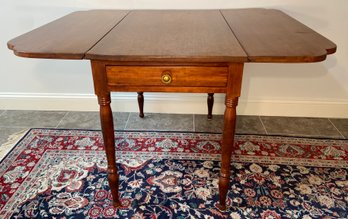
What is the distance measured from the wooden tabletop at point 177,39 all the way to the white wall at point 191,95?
1.25 ft

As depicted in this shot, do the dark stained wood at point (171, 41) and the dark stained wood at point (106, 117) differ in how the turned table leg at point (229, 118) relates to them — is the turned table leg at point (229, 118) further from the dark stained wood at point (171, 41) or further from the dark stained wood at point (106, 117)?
the dark stained wood at point (106, 117)

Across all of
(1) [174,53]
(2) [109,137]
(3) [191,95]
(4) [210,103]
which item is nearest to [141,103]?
(3) [191,95]

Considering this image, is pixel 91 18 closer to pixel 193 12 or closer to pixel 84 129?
pixel 193 12

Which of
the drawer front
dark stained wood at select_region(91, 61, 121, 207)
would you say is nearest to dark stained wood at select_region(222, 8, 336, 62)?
the drawer front

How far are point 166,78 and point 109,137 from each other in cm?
40

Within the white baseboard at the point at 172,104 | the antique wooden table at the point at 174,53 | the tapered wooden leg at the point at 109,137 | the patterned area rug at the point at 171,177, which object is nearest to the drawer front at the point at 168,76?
the antique wooden table at the point at 174,53

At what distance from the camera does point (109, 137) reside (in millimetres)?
1238

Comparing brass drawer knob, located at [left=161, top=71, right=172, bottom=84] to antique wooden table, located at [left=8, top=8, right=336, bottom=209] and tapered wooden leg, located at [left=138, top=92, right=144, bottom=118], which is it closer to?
antique wooden table, located at [left=8, top=8, right=336, bottom=209]

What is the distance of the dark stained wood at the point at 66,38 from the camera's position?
1.03 meters

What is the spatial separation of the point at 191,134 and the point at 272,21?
3.07 ft

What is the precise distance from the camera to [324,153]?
179 cm

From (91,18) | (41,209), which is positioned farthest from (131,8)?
(41,209)

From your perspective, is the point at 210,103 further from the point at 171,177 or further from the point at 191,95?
the point at 171,177

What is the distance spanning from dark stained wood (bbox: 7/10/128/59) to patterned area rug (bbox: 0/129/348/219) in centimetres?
81
